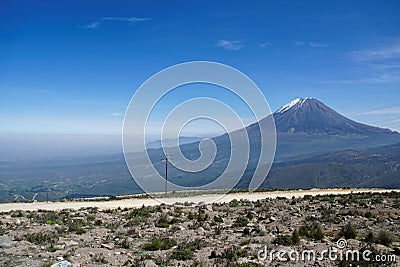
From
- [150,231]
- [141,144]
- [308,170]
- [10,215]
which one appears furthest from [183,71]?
[308,170]

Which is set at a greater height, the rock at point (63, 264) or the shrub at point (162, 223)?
the rock at point (63, 264)

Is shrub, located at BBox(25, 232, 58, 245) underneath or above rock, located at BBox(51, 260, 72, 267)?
underneath

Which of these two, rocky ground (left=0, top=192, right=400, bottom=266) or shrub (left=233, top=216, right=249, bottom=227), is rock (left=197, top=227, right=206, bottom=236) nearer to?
rocky ground (left=0, top=192, right=400, bottom=266)

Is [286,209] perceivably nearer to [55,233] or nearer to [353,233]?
[353,233]

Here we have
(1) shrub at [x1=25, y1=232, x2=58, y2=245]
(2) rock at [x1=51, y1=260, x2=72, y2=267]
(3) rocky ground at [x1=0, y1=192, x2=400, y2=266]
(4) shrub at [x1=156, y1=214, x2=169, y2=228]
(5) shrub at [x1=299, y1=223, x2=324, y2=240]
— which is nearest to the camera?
(2) rock at [x1=51, y1=260, x2=72, y2=267]

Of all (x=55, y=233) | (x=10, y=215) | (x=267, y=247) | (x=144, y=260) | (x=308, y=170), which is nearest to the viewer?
(x=144, y=260)

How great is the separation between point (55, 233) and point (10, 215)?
8647mm

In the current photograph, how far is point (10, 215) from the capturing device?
2153 cm

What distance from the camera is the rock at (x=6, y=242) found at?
42.2 feet

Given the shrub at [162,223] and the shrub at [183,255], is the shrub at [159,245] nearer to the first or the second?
the shrub at [183,255]

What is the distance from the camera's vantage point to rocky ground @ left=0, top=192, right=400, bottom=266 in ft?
35.6

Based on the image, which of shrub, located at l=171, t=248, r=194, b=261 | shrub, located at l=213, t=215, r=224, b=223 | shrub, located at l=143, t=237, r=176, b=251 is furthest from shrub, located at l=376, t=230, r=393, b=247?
shrub, located at l=213, t=215, r=224, b=223

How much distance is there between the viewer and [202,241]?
13320mm

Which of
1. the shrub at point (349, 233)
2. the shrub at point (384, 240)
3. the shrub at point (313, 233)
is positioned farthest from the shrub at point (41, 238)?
the shrub at point (384, 240)
